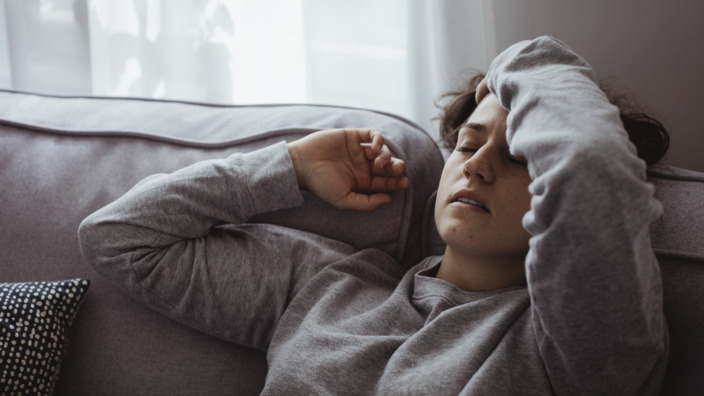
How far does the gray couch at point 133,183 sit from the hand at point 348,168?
35mm

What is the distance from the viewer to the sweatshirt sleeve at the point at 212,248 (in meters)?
1.13

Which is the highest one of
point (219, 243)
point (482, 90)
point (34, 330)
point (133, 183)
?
point (482, 90)

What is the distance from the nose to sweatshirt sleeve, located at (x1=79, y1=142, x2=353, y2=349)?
31 cm

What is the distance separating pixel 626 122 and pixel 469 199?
373 millimetres

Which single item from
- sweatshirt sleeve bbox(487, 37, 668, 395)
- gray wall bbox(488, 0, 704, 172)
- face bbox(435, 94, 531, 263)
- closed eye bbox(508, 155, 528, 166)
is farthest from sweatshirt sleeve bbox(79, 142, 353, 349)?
gray wall bbox(488, 0, 704, 172)

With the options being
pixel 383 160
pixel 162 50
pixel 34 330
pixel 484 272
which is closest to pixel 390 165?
pixel 383 160

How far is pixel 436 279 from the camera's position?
1.13 meters

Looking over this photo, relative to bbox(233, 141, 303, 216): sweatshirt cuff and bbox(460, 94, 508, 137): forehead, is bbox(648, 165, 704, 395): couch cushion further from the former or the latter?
bbox(233, 141, 303, 216): sweatshirt cuff

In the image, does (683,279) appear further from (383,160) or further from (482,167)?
(383,160)

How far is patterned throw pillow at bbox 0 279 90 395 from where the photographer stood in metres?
1.06

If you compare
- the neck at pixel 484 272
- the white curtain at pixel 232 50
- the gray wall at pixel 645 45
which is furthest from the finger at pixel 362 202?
the gray wall at pixel 645 45

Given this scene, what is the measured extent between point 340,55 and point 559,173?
42.3 inches

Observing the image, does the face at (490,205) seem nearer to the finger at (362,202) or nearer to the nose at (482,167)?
the nose at (482,167)

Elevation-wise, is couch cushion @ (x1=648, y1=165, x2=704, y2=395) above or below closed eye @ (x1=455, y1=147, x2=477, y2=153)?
below
